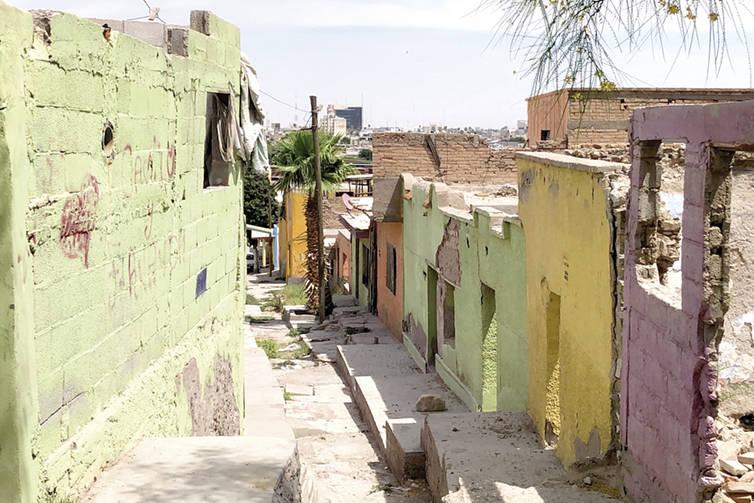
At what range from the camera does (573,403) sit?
9.19 meters

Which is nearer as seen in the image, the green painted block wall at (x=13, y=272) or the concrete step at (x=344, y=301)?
the green painted block wall at (x=13, y=272)

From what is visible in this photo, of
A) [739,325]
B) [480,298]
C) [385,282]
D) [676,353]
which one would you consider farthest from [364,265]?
[676,353]

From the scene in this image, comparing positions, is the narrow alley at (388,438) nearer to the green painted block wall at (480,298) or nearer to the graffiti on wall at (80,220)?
the green painted block wall at (480,298)

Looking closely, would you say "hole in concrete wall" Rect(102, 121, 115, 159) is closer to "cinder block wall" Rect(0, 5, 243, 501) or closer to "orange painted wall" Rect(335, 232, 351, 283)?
Answer: "cinder block wall" Rect(0, 5, 243, 501)

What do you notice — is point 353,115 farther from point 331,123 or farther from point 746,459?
point 746,459

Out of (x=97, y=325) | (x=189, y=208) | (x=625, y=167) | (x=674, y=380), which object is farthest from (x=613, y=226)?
(x=97, y=325)

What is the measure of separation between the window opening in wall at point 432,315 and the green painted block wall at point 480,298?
0.05 meters

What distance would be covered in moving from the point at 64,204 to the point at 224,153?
4.70 meters

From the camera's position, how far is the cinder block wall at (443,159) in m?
20.6

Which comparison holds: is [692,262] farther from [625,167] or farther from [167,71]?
[167,71]

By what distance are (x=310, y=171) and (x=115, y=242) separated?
20.7 meters

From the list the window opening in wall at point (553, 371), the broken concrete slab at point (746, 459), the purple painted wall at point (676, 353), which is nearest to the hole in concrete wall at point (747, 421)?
the broken concrete slab at point (746, 459)

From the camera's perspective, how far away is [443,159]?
20984 millimetres

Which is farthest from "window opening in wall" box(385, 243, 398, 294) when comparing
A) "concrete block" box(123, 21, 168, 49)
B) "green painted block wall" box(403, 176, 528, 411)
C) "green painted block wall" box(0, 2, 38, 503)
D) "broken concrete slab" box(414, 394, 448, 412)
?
"green painted block wall" box(0, 2, 38, 503)
